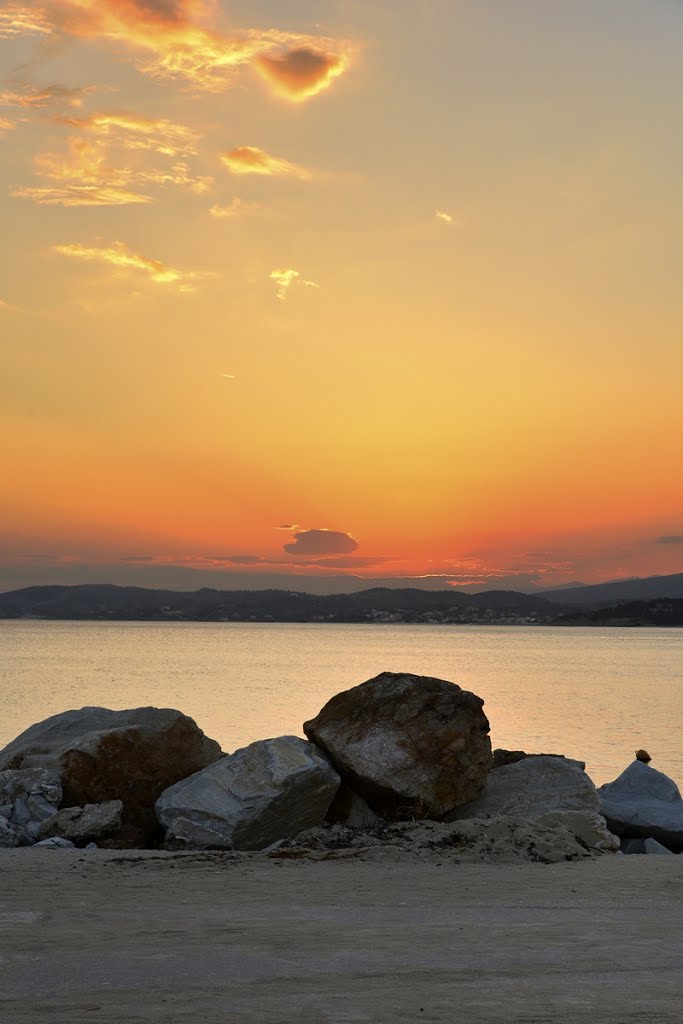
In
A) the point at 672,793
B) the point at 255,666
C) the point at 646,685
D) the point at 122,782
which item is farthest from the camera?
the point at 255,666

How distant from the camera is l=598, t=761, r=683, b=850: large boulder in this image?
1573 centimetres

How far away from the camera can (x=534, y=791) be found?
16.1 meters

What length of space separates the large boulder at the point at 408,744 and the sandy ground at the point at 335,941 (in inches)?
123

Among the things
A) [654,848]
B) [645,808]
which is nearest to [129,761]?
[654,848]

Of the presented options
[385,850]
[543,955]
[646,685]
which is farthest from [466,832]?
Result: [646,685]

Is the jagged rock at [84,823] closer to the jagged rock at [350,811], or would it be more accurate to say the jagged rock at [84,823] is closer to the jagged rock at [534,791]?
the jagged rock at [350,811]

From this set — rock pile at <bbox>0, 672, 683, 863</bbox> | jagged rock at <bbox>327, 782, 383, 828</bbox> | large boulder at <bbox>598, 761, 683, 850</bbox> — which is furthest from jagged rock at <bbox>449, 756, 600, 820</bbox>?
jagged rock at <bbox>327, 782, 383, 828</bbox>

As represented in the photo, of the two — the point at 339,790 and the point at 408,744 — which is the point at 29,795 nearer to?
the point at 339,790

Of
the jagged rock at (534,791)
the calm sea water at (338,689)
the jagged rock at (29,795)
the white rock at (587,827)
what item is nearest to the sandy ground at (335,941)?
the white rock at (587,827)

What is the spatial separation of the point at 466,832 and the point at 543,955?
16.7 feet

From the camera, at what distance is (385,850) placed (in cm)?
1263

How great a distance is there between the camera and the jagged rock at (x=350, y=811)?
1503 centimetres

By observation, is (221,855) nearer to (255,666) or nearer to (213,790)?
(213,790)

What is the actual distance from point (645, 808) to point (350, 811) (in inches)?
176
